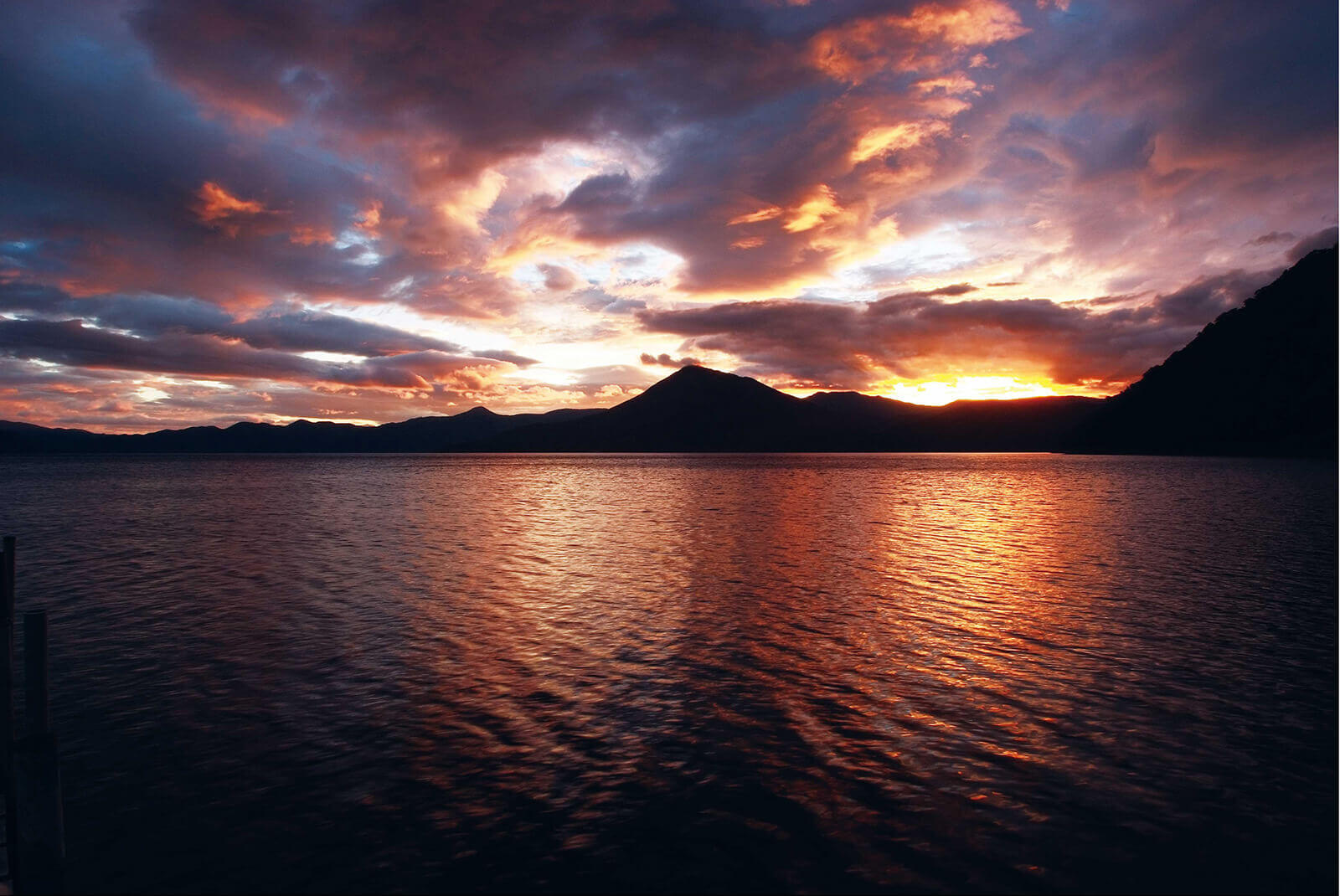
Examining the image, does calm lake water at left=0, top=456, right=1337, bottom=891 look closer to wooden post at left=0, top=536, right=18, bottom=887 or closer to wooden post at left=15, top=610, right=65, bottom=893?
wooden post at left=15, top=610, right=65, bottom=893

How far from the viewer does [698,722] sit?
14258mm

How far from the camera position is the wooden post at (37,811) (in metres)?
8.84

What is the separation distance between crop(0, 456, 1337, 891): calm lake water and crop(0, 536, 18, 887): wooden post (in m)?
0.75

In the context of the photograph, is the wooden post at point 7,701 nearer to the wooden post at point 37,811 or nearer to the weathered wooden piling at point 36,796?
the weathered wooden piling at point 36,796

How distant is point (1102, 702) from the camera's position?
49.4 ft

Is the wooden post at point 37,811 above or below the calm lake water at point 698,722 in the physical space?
above

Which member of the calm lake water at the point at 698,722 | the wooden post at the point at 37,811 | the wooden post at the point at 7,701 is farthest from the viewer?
the wooden post at the point at 7,701

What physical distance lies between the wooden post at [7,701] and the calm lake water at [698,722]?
0.75m

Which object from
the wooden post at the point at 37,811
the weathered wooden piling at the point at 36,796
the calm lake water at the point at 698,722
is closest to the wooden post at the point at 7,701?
the weathered wooden piling at the point at 36,796

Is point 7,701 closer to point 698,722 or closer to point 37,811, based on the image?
point 37,811

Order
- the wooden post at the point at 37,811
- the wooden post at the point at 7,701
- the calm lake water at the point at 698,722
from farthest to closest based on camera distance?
the wooden post at the point at 7,701, the calm lake water at the point at 698,722, the wooden post at the point at 37,811

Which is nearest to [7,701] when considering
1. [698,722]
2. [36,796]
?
[36,796]

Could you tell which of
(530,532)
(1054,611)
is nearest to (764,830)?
(1054,611)

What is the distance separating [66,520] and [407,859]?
210 ft
